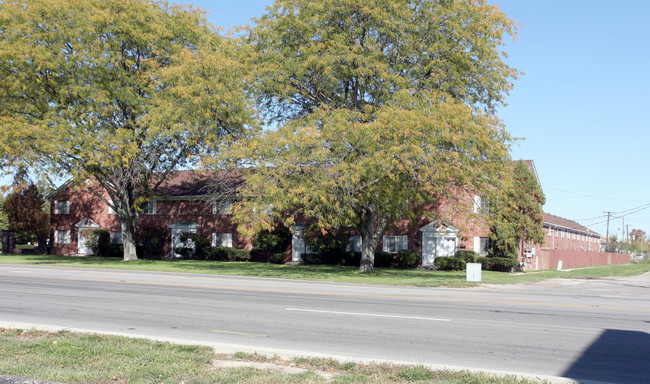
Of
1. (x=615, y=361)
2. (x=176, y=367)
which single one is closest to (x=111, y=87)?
(x=176, y=367)

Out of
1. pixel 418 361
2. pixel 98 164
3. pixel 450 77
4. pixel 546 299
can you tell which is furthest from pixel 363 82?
pixel 418 361

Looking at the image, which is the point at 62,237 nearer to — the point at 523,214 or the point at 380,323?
the point at 523,214

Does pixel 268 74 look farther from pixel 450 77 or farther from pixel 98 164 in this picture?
pixel 98 164

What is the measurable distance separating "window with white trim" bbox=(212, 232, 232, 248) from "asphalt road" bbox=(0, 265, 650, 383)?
27726 mm

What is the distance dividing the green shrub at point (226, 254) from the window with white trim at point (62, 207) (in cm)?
1559

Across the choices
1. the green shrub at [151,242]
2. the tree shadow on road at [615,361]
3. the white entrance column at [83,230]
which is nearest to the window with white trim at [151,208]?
the green shrub at [151,242]

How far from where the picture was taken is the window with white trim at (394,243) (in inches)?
1545

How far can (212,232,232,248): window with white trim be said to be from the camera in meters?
44.9

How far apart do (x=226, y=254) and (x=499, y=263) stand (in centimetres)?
1966

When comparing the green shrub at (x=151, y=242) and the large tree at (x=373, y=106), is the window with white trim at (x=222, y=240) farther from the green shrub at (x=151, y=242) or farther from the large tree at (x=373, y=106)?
the large tree at (x=373, y=106)

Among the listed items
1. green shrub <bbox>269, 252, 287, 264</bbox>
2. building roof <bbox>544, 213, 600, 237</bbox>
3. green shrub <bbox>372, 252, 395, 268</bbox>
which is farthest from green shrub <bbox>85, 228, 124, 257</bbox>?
building roof <bbox>544, 213, 600, 237</bbox>

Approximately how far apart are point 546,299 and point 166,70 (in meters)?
21.4

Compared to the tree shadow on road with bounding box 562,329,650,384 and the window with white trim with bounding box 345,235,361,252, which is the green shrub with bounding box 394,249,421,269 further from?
the tree shadow on road with bounding box 562,329,650,384

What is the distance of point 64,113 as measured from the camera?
32031 millimetres
